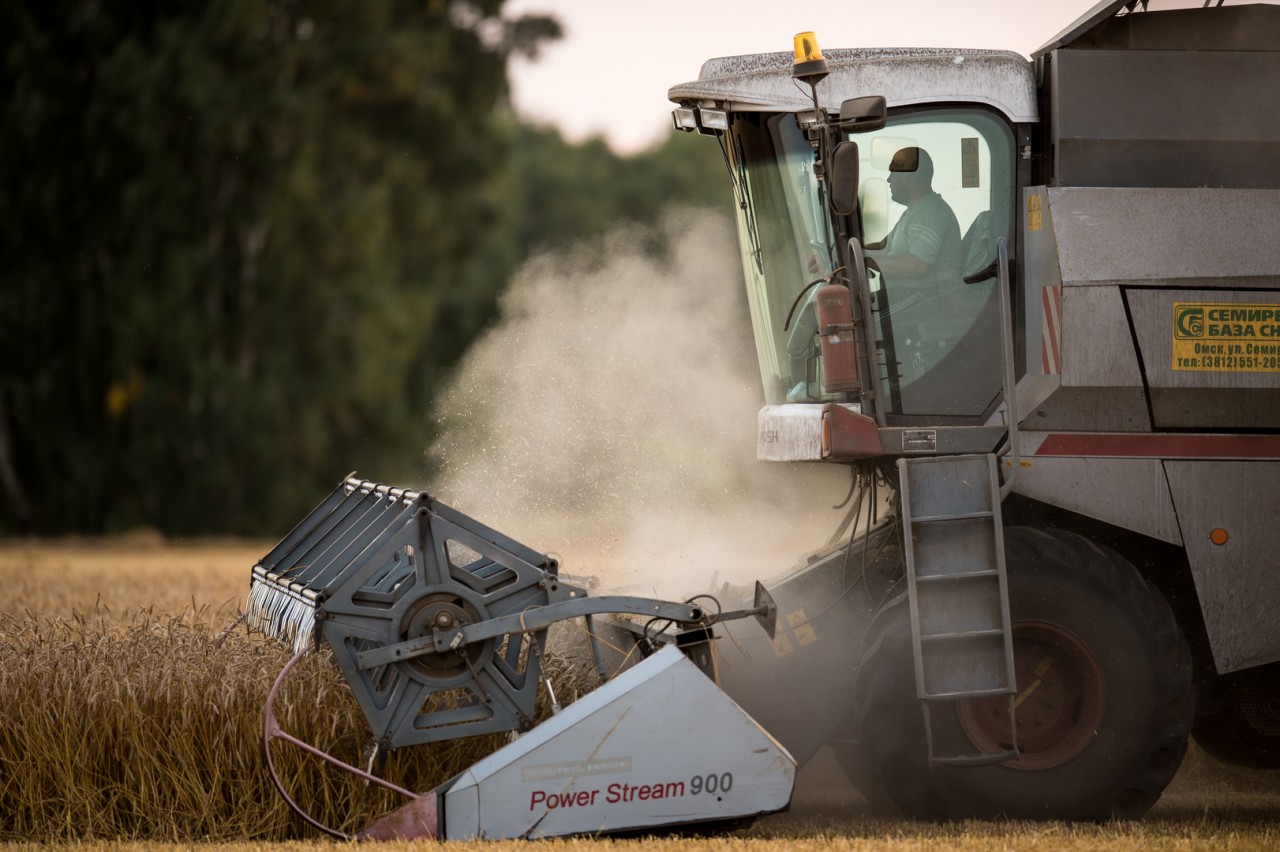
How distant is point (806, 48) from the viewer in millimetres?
5414

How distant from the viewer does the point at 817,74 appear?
534 cm

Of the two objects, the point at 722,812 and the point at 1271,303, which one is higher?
the point at 1271,303

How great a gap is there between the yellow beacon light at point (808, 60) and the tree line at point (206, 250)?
1701 cm

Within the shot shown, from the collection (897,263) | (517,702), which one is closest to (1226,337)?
(897,263)

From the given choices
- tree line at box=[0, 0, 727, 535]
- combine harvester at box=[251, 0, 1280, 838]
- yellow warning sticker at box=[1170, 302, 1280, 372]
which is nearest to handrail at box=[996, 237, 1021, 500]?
combine harvester at box=[251, 0, 1280, 838]

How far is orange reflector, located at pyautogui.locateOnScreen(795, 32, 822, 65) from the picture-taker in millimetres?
5387

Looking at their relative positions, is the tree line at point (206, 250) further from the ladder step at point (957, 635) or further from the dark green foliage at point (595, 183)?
the ladder step at point (957, 635)

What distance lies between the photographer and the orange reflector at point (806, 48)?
5387 mm

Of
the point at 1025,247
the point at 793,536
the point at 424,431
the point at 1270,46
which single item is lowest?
the point at 424,431

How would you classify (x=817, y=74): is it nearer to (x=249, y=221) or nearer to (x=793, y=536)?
(x=793, y=536)

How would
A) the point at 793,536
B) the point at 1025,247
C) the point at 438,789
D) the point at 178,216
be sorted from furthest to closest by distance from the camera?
1. the point at 178,216
2. the point at 793,536
3. the point at 1025,247
4. the point at 438,789

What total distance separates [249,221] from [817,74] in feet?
60.6

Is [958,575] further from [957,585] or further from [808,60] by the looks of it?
[808,60]

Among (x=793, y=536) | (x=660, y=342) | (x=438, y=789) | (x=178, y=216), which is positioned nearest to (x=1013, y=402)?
(x=438, y=789)
